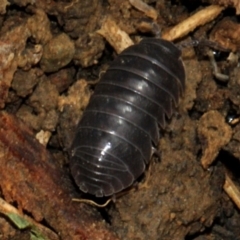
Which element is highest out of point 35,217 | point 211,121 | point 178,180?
point 211,121

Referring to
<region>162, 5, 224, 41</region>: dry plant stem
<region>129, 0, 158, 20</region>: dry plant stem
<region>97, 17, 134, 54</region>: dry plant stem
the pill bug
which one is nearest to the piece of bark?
the pill bug

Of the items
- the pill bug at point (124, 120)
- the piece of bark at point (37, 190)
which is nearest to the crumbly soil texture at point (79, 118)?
the piece of bark at point (37, 190)

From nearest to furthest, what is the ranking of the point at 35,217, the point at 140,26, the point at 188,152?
the point at 35,217
the point at 188,152
the point at 140,26

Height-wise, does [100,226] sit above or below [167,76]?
below

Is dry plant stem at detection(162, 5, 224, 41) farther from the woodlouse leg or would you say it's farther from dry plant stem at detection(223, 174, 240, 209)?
the woodlouse leg

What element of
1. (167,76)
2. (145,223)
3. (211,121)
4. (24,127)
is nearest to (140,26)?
(167,76)

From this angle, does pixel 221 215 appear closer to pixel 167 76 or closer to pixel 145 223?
pixel 145 223

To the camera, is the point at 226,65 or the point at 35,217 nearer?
the point at 35,217
